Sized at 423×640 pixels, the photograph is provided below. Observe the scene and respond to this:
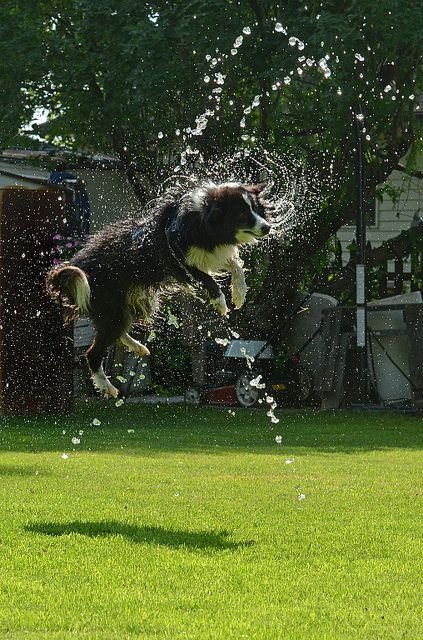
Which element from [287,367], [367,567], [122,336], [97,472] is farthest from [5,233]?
[367,567]

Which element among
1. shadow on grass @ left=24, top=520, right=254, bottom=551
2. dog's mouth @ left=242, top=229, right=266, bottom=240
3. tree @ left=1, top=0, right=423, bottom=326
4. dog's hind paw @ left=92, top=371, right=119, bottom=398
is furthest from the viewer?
tree @ left=1, top=0, right=423, bottom=326

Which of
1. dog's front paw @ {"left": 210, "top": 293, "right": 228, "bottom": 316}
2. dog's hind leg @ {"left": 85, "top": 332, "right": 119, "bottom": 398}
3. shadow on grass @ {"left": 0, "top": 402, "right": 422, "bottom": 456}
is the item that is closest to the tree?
shadow on grass @ {"left": 0, "top": 402, "right": 422, "bottom": 456}

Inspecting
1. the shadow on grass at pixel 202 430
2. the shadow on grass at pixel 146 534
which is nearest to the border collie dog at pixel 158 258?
the shadow on grass at pixel 146 534

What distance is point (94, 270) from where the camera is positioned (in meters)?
9.65

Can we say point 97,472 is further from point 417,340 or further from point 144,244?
point 417,340

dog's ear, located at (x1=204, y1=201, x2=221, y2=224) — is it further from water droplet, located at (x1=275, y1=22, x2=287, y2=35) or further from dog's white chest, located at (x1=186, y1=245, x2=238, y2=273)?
water droplet, located at (x1=275, y1=22, x2=287, y2=35)

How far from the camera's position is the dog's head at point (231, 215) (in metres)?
9.06

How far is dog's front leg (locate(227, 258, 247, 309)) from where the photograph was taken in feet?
29.8

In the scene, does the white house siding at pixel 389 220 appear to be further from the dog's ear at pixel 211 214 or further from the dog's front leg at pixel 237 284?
the dog's ear at pixel 211 214

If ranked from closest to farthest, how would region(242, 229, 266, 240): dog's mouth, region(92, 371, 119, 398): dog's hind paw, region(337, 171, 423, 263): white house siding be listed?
region(242, 229, 266, 240): dog's mouth, region(92, 371, 119, 398): dog's hind paw, region(337, 171, 423, 263): white house siding

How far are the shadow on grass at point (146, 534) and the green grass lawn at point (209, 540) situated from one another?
2 cm

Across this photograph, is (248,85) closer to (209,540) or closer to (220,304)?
(220,304)

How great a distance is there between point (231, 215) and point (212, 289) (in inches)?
21.9

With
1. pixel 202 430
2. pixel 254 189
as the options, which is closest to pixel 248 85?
pixel 202 430
